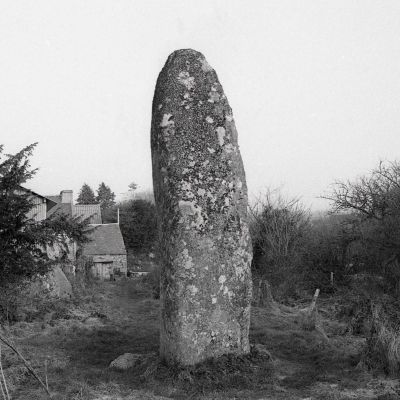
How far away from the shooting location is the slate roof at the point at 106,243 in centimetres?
3372

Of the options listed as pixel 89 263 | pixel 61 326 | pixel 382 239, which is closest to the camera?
pixel 61 326

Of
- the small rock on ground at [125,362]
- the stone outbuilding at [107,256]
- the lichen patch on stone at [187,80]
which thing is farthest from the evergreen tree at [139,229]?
the lichen patch on stone at [187,80]

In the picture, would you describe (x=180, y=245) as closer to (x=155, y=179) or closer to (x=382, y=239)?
(x=155, y=179)

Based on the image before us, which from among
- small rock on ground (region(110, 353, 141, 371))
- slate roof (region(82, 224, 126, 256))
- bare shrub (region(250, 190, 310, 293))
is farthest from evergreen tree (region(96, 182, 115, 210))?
small rock on ground (region(110, 353, 141, 371))

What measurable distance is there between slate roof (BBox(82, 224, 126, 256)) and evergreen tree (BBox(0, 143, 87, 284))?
77.5 ft

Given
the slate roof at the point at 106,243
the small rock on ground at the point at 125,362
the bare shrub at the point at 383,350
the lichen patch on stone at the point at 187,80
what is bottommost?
the small rock on ground at the point at 125,362

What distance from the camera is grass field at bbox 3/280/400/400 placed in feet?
17.4

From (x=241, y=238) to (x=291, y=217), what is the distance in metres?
15.9

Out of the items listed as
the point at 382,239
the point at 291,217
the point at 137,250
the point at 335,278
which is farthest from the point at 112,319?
the point at 137,250

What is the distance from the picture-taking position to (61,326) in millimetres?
9766

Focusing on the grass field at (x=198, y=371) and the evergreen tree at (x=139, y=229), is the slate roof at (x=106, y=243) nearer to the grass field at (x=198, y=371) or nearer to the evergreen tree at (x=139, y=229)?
the evergreen tree at (x=139, y=229)

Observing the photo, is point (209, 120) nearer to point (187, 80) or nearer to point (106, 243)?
point (187, 80)

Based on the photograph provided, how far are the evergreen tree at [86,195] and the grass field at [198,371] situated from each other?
57231mm

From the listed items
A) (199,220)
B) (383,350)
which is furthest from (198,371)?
(383,350)
